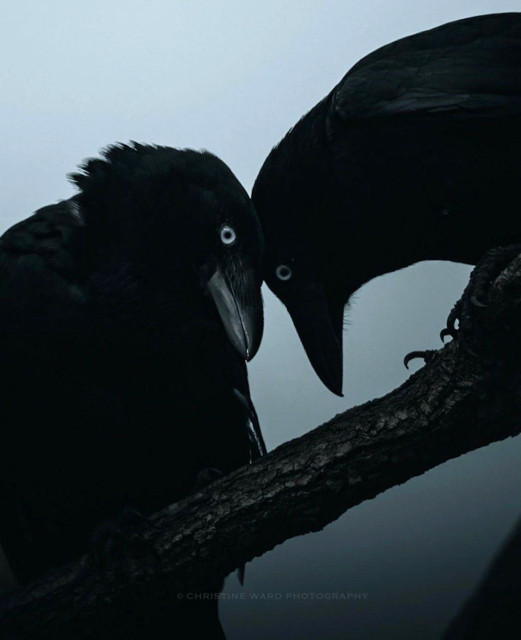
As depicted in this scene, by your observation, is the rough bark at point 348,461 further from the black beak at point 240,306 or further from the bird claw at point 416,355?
the bird claw at point 416,355

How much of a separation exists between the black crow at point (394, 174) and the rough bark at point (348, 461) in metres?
0.70

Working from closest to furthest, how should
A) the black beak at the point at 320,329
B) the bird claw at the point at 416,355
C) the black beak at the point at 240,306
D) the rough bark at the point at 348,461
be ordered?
the rough bark at the point at 348,461 < the black beak at the point at 240,306 < the bird claw at the point at 416,355 < the black beak at the point at 320,329

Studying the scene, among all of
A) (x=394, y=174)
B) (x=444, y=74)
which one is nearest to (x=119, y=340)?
(x=394, y=174)

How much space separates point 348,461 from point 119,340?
2.34ft

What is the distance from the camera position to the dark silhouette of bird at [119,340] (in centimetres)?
188

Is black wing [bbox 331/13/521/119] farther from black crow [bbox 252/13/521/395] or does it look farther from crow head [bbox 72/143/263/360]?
crow head [bbox 72/143/263/360]

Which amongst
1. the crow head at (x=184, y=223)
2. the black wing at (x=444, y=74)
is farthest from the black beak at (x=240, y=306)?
the black wing at (x=444, y=74)

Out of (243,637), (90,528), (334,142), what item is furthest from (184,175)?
(243,637)

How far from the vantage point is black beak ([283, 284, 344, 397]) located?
230 centimetres

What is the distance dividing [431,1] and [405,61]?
25 centimetres

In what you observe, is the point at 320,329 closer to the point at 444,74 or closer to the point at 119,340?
the point at 119,340

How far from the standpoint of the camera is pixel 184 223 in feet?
6.48

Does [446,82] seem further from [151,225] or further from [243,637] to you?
[243,637]

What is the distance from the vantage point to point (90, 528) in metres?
2.01
